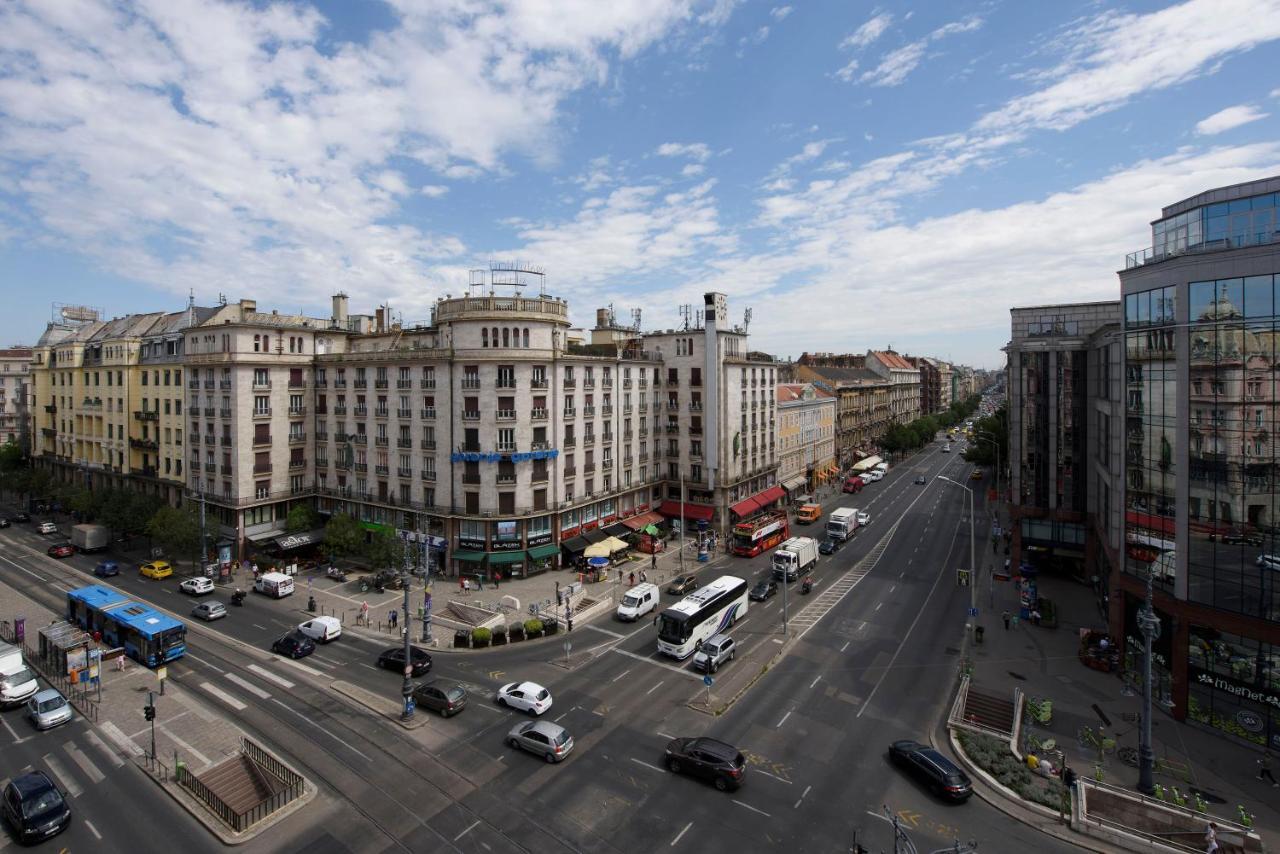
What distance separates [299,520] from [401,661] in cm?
3029

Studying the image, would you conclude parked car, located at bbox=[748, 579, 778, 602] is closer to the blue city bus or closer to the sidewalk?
the sidewalk

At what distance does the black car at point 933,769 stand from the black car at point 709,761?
22.9ft

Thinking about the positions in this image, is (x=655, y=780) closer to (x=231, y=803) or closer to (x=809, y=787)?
(x=809, y=787)

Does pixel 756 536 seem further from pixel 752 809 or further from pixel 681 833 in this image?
pixel 681 833

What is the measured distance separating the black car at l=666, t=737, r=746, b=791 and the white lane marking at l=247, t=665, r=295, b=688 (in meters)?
20.5

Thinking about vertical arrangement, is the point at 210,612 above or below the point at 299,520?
below

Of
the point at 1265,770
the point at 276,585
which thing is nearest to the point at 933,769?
the point at 1265,770

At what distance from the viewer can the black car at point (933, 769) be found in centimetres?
2489

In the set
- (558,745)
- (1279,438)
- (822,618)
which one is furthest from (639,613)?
(1279,438)

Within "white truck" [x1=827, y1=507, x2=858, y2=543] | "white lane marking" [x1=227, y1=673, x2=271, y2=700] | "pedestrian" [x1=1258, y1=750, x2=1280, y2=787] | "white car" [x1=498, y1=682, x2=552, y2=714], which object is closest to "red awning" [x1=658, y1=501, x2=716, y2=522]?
"white truck" [x1=827, y1=507, x2=858, y2=543]

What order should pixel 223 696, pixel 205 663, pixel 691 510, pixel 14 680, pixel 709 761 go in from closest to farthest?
1. pixel 709 761
2. pixel 14 680
3. pixel 223 696
4. pixel 205 663
5. pixel 691 510

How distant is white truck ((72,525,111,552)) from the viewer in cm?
6369

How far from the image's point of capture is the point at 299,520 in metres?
59.8

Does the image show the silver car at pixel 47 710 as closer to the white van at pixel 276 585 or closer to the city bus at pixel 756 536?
the white van at pixel 276 585
